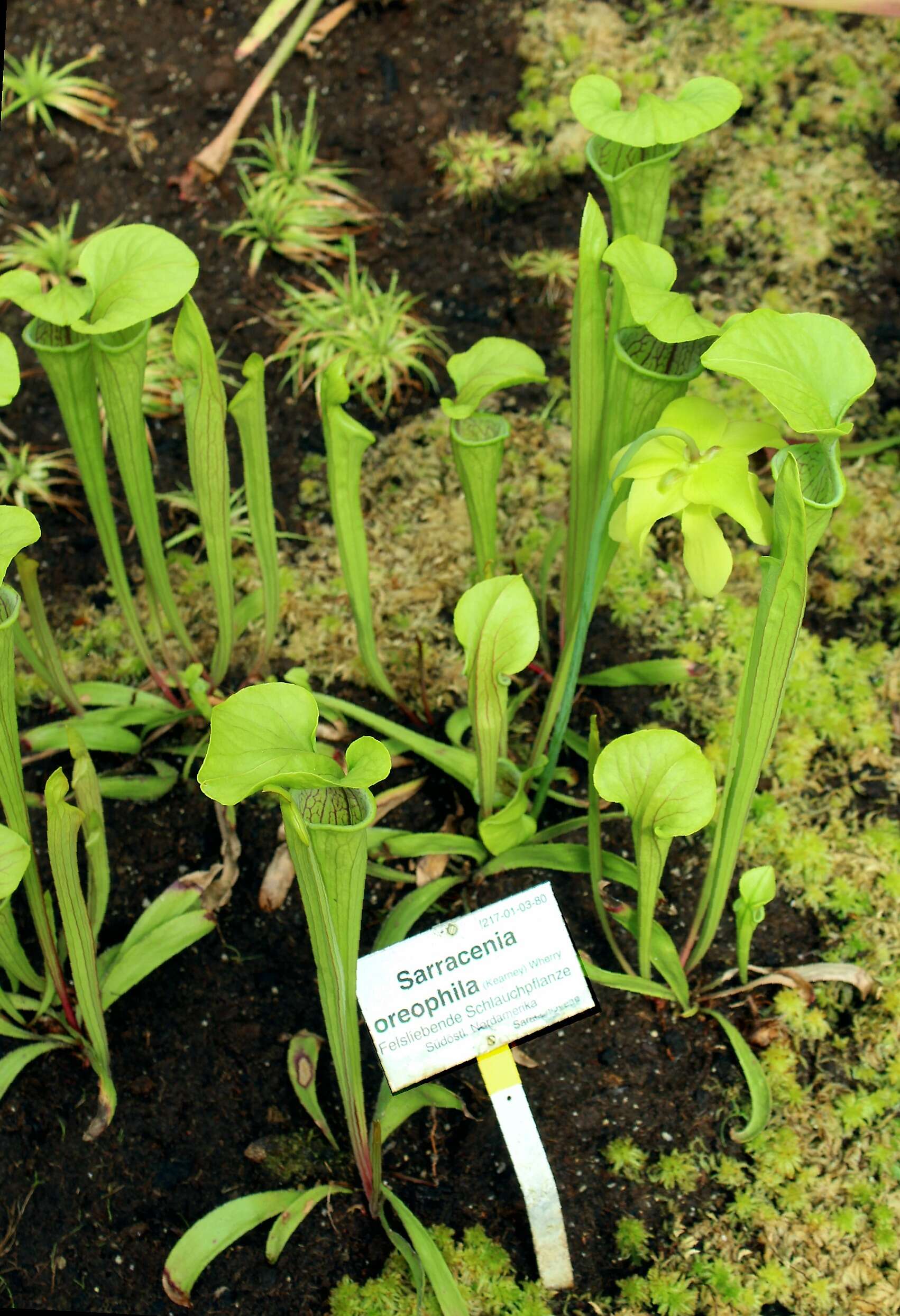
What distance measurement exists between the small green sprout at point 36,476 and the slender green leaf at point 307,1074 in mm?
1379

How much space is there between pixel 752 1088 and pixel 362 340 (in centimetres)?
185

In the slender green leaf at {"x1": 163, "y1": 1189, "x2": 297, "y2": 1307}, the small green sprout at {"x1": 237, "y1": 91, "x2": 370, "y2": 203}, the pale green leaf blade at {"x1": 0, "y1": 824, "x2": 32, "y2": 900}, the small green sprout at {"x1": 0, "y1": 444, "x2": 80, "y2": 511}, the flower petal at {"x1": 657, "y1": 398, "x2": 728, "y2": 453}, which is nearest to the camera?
the pale green leaf blade at {"x1": 0, "y1": 824, "x2": 32, "y2": 900}

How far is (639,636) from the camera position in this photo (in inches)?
89.4

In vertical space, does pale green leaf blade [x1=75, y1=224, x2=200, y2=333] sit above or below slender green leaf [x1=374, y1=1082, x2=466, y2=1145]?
above

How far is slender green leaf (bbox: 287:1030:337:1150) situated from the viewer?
1681 millimetres

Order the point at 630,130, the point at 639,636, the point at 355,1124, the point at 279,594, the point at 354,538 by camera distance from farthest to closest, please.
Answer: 1. the point at 639,636
2. the point at 279,594
3. the point at 354,538
4. the point at 355,1124
5. the point at 630,130

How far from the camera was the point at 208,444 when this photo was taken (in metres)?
1.74

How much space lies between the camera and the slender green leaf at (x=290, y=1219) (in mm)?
1594

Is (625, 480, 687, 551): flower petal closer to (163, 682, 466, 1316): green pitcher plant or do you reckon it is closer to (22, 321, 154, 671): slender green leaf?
(163, 682, 466, 1316): green pitcher plant

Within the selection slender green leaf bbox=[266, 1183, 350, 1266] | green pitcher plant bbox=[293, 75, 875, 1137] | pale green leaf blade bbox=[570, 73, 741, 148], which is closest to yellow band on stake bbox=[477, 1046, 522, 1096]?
green pitcher plant bbox=[293, 75, 875, 1137]

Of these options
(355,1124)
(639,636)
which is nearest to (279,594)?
(639,636)

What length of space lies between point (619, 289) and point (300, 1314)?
62.7 inches

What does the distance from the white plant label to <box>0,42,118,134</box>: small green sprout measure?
8.54ft

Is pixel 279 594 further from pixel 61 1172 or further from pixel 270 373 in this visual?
pixel 61 1172
